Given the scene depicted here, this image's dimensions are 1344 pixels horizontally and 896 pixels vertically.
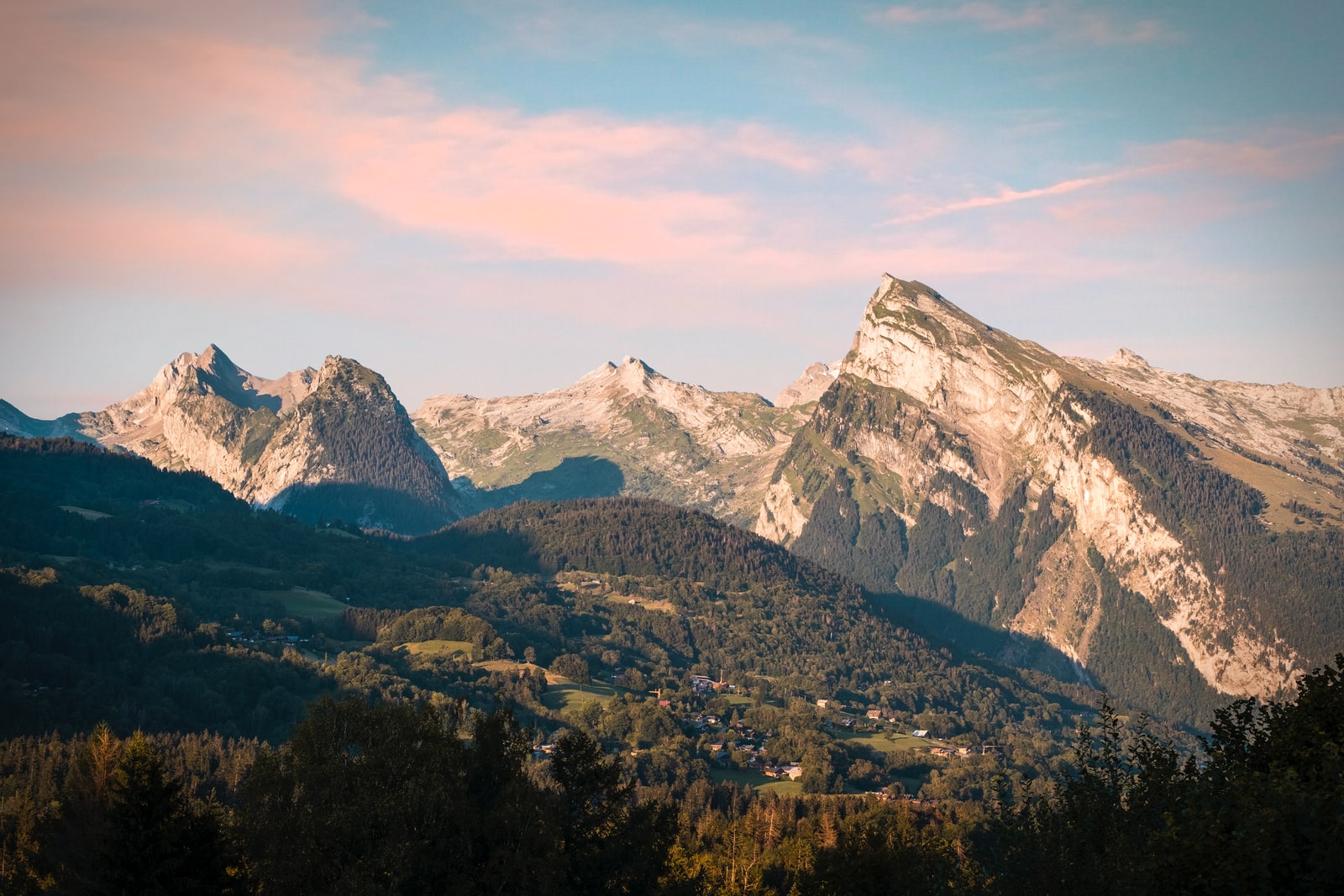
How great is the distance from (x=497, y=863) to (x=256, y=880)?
45.0 feet

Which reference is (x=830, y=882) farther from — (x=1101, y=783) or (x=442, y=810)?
(x=442, y=810)

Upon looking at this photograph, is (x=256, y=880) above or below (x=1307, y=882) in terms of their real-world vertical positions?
below

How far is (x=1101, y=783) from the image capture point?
89.2 metres

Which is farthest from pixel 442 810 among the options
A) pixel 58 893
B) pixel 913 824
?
pixel 913 824

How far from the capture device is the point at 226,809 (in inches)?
4860

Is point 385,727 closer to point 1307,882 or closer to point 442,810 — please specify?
point 442,810

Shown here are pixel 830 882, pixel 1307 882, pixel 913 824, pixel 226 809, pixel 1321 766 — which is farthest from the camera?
pixel 913 824

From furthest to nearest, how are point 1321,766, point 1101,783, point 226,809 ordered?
point 226,809
point 1101,783
point 1321,766

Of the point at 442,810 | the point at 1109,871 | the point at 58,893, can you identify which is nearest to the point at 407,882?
the point at 442,810

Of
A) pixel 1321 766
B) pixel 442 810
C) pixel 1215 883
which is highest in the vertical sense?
pixel 1321 766

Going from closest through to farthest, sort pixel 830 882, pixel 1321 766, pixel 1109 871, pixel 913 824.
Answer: pixel 1321 766
pixel 1109 871
pixel 830 882
pixel 913 824

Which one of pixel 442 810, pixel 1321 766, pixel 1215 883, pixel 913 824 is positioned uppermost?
pixel 1321 766

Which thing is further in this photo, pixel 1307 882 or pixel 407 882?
pixel 407 882

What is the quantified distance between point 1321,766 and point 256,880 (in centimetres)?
5674
